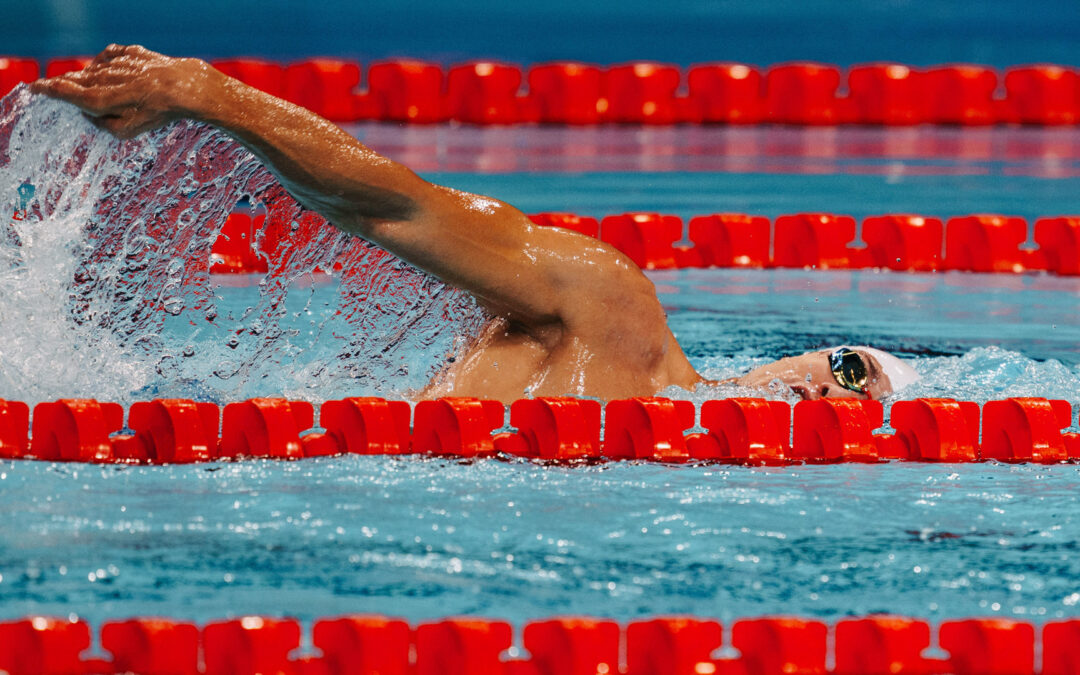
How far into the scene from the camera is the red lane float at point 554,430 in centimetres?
296

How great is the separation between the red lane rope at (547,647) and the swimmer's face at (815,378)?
3.47ft

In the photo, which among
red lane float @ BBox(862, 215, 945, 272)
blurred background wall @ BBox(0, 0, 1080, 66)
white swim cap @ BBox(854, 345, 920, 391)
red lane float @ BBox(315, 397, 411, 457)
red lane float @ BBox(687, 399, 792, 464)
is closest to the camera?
red lane float @ BBox(315, 397, 411, 457)

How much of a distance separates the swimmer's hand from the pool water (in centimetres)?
13

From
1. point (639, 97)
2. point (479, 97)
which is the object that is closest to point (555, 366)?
point (479, 97)

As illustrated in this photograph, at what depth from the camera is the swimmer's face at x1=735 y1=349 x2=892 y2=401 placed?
10.5 feet

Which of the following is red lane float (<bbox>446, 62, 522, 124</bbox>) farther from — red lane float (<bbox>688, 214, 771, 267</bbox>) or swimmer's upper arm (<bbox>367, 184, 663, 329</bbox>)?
swimmer's upper arm (<bbox>367, 184, 663, 329</bbox>)

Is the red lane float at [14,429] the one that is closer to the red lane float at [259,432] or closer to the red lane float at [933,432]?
the red lane float at [259,432]

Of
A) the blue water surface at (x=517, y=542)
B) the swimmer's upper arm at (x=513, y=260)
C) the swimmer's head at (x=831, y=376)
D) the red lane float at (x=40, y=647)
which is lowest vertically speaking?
the red lane float at (x=40, y=647)

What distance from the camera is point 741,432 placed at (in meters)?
3.09

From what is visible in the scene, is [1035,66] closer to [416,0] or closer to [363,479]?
[416,0]

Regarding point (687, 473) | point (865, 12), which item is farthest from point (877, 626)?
point (865, 12)

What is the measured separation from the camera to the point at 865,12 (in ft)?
27.0

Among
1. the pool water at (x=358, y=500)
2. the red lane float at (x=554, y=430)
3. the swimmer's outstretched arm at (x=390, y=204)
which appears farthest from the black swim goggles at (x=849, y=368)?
the red lane float at (x=554, y=430)

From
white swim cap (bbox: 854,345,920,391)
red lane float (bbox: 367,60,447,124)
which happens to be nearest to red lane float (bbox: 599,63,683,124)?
red lane float (bbox: 367,60,447,124)
